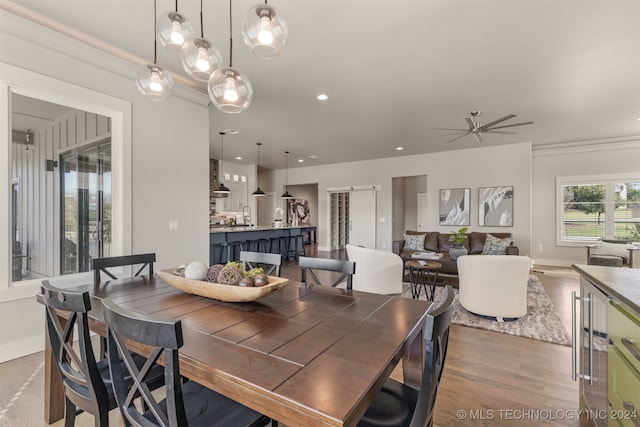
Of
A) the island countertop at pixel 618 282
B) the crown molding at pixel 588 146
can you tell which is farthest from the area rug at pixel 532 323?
the crown molding at pixel 588 146

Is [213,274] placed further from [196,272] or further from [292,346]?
[292,346]

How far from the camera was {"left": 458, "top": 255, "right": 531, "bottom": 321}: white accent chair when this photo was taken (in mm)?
3154

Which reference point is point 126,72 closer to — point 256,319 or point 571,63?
point 256,319

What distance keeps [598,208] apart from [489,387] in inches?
271

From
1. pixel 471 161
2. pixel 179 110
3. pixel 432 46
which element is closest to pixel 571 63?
pixel 432 46

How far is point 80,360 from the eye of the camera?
4.09 ft

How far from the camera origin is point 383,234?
8.23 m

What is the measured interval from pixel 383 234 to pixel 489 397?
635 centimetres

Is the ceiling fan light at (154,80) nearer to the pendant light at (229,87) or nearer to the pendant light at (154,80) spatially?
the pendant light at (154,80)

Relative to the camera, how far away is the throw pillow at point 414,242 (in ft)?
20.1

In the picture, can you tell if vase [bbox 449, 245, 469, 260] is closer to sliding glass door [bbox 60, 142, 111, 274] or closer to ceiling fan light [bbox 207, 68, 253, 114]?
ceiling fan light [bbox 207, 68, 253, 114]

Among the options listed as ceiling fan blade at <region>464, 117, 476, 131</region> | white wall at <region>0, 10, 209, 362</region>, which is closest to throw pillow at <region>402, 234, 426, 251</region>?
ceiling fan blade at <region>464, 117, 476, 131</region>

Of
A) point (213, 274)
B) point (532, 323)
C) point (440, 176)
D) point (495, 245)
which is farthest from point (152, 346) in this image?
point (440, 176)

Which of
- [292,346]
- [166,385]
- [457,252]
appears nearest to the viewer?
[166,385]
